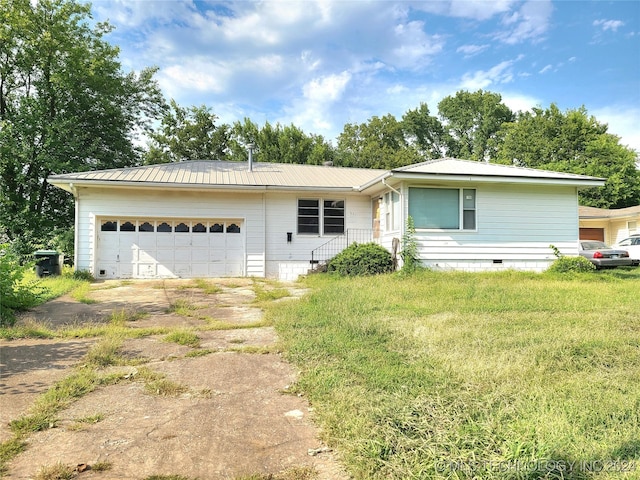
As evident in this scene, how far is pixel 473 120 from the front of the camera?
41469 millimetres

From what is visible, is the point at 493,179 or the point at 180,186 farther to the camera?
the point at 180,186

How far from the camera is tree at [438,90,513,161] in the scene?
40.0m

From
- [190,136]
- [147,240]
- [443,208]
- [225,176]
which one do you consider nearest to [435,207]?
[443,208]

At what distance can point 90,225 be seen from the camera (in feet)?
41.3

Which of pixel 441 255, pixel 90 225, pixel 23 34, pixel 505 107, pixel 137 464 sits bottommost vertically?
pixel 137 464

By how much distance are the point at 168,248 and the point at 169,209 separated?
1306 millimetres

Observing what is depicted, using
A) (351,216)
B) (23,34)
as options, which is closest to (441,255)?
(351,216)

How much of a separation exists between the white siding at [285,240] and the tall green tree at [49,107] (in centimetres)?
1008

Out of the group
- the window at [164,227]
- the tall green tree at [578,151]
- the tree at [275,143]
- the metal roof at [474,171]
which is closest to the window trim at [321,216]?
the metal roof at [474,171]

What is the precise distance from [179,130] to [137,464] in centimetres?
3111

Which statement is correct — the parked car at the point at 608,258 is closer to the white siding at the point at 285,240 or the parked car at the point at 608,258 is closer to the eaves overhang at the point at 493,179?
the eaves overhang at the point at 493,179

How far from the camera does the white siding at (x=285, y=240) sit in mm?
13648

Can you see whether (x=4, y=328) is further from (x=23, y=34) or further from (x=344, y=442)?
(x=23, y=34)

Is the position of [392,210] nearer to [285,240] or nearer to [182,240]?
[285,240]
